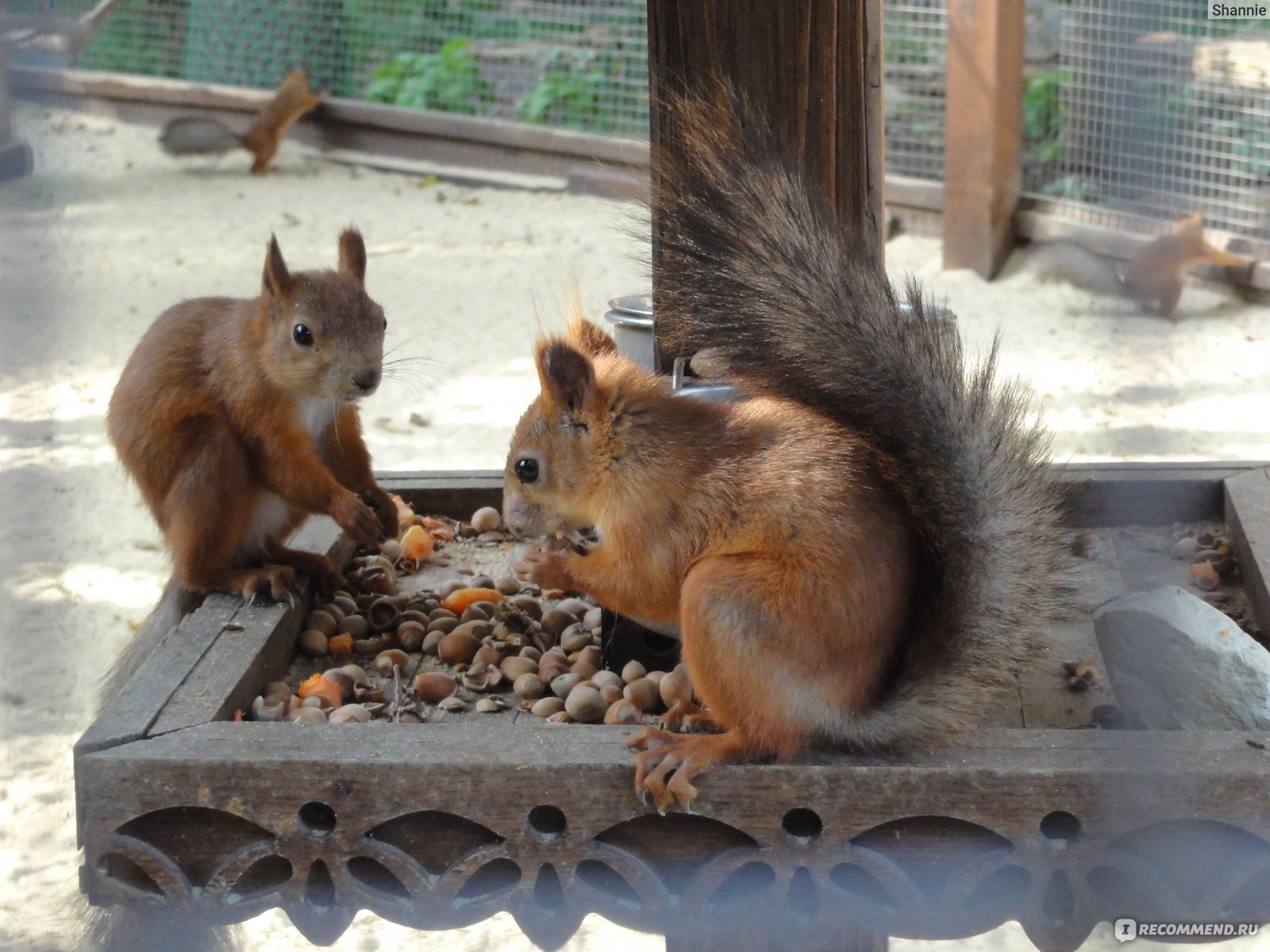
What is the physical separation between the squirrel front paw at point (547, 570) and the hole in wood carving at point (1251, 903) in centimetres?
83

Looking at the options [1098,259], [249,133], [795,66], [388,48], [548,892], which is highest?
[388,48]

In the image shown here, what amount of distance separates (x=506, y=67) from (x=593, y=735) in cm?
703

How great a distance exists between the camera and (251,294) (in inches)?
213

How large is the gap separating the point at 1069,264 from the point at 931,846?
14.3ft

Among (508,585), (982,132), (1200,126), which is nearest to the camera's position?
(508,585)

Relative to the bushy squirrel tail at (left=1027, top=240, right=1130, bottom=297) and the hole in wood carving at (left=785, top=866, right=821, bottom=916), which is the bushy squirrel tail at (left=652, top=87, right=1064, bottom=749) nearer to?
the hole in wood carving at (left=785, top=866, right=821, bottom=916)

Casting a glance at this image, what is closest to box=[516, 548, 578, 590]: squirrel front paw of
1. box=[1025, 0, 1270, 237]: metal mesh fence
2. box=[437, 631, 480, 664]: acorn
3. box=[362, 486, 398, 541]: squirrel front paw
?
box=[437, 631, 480, 664]: acorn

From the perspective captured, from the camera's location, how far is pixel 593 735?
1.59 m

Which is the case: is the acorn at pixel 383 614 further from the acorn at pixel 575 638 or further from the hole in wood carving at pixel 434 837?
the hole in wood carving at pixel 434 837

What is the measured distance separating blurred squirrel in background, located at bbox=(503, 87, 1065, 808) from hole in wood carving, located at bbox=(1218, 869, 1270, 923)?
0.32 meters

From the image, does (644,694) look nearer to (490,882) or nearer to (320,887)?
(490,882)

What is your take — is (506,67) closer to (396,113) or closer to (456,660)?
(396,113)

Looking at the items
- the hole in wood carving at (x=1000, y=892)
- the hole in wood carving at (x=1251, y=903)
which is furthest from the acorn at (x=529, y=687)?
the hole in wood carving at (x=1251, y=903)

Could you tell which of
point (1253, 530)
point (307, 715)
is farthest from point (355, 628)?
point (1253, 530)
